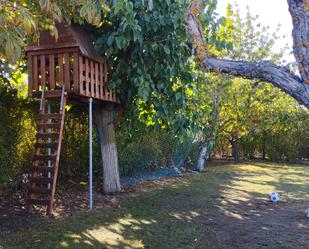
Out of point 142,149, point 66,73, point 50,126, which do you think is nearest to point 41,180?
point 50,126

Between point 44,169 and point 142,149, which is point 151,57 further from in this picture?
point 142,149

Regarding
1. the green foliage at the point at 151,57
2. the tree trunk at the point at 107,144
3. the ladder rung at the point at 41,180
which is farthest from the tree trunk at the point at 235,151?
the ladder rung at the point at 41,180

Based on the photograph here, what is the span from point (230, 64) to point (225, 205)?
4.53 metres

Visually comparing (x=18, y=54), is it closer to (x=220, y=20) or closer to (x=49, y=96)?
(x=220, y=20)

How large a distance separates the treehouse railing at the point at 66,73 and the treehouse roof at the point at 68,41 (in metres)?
0.08

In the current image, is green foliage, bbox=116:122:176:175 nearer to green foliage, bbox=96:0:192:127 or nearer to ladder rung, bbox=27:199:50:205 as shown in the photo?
green foliage, bbox=96:0:192:127

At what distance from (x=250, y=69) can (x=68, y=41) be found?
13.7 feet

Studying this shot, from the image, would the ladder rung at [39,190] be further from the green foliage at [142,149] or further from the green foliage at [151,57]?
the green foliage at [142,149]

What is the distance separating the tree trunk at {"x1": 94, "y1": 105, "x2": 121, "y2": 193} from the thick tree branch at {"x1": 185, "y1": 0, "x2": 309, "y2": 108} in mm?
4245

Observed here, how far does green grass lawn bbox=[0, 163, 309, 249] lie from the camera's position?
5.25 meters

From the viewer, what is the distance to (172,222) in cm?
639

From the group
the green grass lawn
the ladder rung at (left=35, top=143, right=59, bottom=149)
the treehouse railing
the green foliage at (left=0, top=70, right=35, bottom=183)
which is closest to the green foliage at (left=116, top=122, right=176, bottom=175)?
the green grass lawn

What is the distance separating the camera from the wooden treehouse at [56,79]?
22.3 feet

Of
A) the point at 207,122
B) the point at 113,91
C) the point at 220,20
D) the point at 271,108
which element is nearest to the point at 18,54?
the point at 220,20
